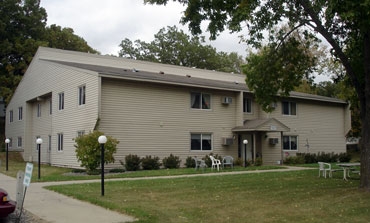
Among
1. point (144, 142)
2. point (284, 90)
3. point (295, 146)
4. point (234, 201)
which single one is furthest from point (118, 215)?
point (295, 146)

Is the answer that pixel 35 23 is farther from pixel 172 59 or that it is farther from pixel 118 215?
pixel 118 215

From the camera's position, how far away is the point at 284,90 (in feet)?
53.1

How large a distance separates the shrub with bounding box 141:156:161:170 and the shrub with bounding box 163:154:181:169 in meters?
0.57

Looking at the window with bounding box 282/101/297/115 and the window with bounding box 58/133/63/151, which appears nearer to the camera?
the window with bounding box 58/133/63/151

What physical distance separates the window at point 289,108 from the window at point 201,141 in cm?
749

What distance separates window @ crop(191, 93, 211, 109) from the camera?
82.1 ft

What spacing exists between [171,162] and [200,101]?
4.55 meters

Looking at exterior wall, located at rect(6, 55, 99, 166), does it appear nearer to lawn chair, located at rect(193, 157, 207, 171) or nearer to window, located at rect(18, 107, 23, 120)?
window, located at rect(18, 107, 23, 120)

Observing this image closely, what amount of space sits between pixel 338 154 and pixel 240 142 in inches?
391

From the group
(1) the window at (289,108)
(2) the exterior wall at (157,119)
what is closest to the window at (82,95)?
(2) the exterior wall at (157,119)

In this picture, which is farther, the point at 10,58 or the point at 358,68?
the point at 10,58

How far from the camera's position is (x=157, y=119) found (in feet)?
76.3

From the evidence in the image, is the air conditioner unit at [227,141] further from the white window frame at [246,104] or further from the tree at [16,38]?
the tree at [16,38]

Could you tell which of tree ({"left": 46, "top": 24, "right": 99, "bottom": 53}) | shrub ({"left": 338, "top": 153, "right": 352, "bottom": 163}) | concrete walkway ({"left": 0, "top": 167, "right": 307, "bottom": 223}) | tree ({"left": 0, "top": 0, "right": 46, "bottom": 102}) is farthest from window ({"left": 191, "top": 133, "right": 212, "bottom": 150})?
tree ({"left": 46, "top": 24, "right": 99, "bottom": 53})
